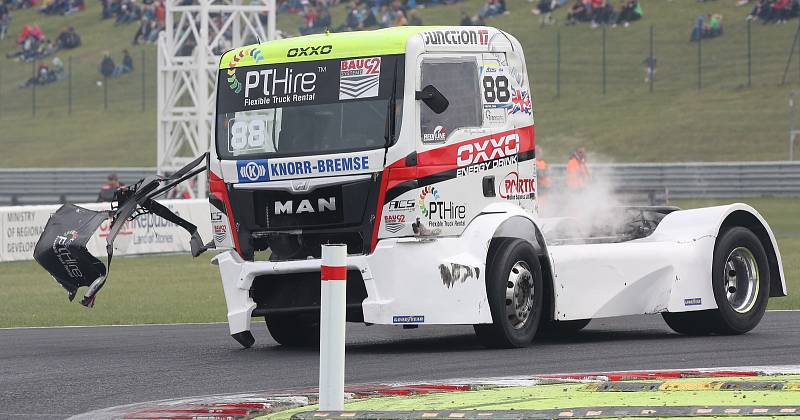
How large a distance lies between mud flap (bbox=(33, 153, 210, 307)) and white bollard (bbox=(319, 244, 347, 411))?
18.2 ft

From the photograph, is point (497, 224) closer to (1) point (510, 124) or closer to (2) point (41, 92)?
(1) point (510, 124)

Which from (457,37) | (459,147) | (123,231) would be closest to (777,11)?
(123,231)

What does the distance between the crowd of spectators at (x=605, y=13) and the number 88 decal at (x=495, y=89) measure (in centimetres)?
3871

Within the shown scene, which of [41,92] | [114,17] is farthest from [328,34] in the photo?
[114,17]

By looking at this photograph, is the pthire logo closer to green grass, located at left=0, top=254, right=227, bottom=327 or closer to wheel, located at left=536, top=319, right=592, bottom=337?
wheel, located at left=536, top=319, right=592, bottom=337

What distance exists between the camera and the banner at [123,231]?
26.3m

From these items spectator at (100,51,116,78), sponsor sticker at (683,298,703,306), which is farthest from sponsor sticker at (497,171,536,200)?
spectator at (100,51,116,78)

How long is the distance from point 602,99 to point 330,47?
36539 mm

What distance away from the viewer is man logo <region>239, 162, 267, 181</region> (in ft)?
40.9

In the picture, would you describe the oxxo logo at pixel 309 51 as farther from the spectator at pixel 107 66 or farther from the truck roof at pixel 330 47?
the spectator at pixel 107 66

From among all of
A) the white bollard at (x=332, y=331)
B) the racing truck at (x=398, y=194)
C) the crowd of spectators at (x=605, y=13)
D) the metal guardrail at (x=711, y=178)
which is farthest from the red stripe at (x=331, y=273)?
the crowd of spectators at (x=605, y=13)

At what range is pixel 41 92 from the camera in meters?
57.5

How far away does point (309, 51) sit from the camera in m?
12.7

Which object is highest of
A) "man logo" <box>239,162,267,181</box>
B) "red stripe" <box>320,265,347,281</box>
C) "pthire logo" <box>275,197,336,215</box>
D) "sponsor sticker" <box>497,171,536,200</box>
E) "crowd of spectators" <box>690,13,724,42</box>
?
"crowd of spectators" <box>690,13,724,42</box>
